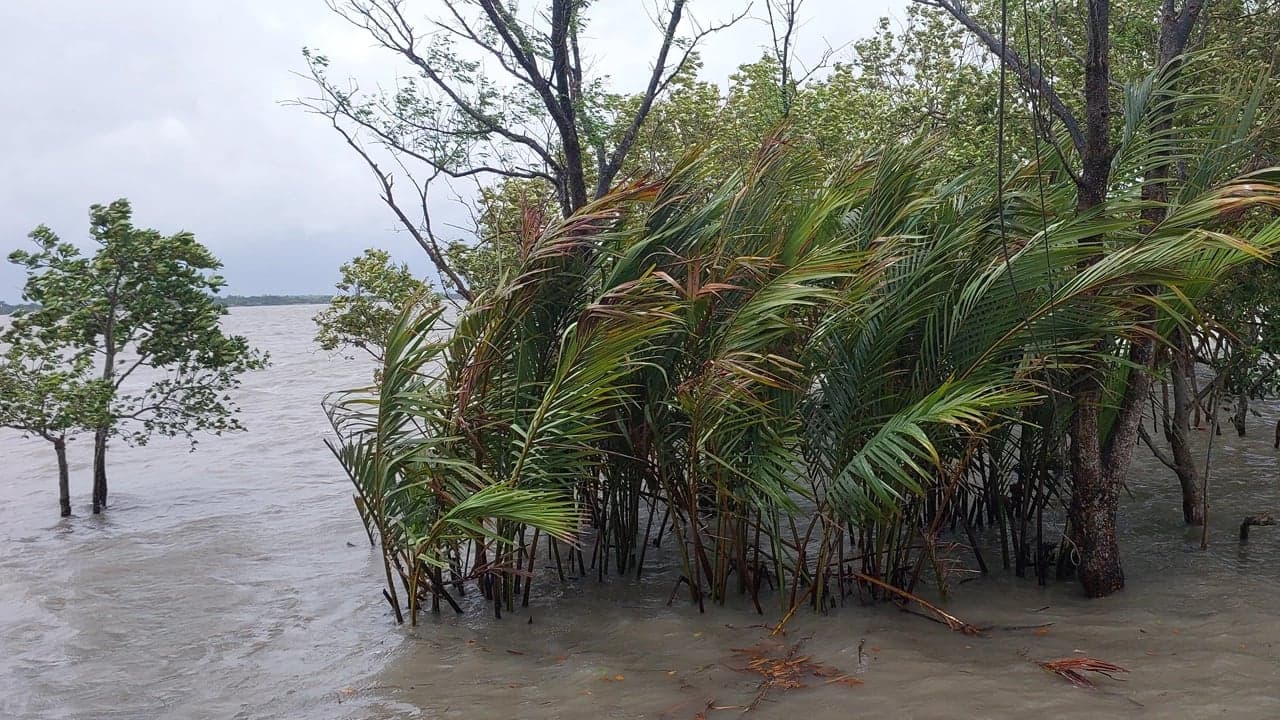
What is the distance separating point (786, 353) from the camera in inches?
197

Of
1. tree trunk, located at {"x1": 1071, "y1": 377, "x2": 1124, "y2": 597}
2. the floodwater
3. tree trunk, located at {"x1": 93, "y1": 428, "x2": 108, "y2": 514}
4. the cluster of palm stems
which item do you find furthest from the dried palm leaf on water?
tree trunk, located at {"x1": 93, "y1": 428, "x2": 108, "y2": 514}

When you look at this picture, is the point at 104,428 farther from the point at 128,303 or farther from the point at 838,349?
the point at 838,349

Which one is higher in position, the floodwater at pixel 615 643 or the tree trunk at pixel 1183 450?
the tree trunk at pixel 1183 450

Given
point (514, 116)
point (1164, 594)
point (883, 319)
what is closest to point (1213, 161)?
point (883, 319)

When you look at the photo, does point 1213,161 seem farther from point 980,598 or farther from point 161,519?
point 161,519

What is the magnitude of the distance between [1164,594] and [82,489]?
1248cm

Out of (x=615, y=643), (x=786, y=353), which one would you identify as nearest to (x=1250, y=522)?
(x=786, y=353)

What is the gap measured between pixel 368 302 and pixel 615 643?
664cm

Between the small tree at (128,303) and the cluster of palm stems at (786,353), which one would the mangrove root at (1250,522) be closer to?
the cluster of palm stems at (786,353)

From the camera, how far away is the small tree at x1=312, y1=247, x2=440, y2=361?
10539 mm

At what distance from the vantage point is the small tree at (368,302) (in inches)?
415

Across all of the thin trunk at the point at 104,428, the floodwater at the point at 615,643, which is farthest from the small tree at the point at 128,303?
the floodwater at the point at 615,643

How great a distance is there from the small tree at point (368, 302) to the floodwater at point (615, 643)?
3.02 m

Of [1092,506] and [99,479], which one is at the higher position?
[1092,506]
